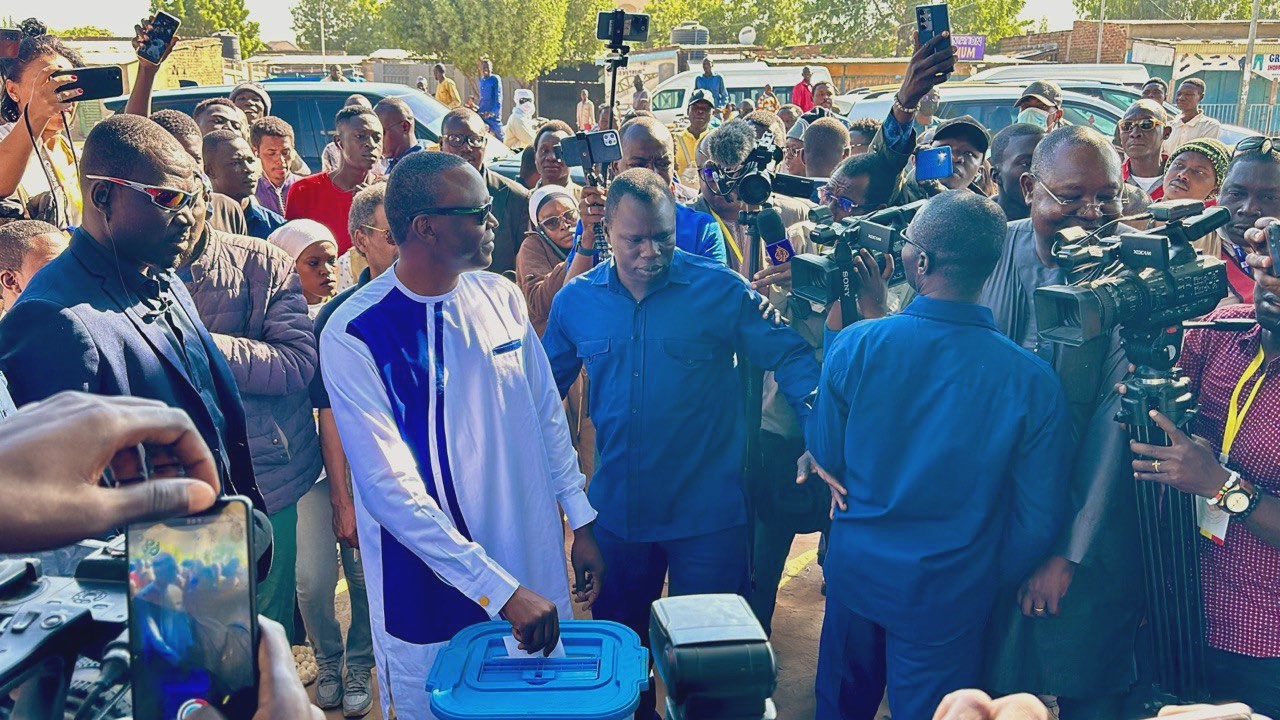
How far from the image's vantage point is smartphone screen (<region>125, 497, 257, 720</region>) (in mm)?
1022

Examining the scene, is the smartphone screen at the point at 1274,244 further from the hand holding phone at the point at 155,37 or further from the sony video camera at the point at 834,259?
the hand holding phone at the point at 155,37

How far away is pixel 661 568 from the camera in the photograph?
3.50 metres

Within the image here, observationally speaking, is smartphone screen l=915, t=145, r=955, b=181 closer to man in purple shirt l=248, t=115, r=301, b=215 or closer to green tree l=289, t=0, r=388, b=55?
man in purple shirt l=248, t=115, r=301, b=215

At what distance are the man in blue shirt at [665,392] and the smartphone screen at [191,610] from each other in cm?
235

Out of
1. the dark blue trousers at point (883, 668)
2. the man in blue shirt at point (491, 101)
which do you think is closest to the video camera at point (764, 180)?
the dark blue trousers at point (883, 668)

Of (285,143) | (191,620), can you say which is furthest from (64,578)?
(285,143)

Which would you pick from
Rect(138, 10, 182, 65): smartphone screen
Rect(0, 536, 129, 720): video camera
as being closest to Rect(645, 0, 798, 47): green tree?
Rect(138, 10, 182, 65): smartphone screen

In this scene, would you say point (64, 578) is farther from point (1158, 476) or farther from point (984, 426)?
point (1158, 476)

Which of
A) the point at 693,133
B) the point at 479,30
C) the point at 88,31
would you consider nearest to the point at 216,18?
the point at 88,31

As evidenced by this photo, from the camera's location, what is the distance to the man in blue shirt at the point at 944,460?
275 centimetres

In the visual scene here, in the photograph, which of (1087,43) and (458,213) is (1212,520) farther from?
(1087,43)

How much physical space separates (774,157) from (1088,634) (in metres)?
2.31

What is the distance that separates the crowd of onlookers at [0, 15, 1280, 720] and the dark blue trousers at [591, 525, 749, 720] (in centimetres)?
1

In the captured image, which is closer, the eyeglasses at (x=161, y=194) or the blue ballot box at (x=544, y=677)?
the blue ballot box at (x=544, y=677)
